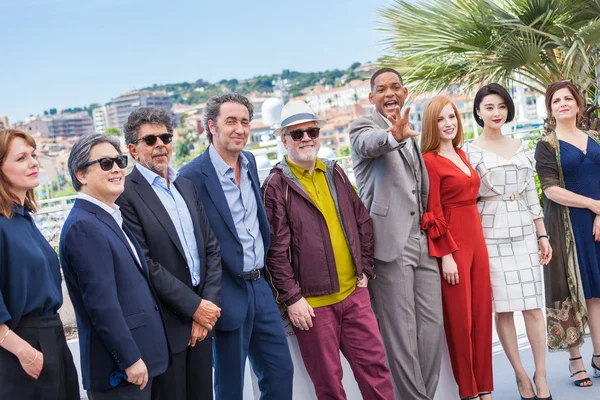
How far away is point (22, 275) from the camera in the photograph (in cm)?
238

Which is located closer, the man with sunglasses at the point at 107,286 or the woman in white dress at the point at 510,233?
the man with sunglasses at the point at 107,286

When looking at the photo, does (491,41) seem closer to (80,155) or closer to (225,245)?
(225,245)

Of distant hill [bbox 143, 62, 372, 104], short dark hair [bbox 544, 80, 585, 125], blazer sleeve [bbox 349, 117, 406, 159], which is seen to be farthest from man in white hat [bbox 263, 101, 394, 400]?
distant hill [bbox 143, 62, 372, 104]

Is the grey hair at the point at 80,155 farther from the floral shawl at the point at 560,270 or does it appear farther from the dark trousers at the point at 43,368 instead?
the floral shawl at the point at 560,270

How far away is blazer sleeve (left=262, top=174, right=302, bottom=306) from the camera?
3279 mm

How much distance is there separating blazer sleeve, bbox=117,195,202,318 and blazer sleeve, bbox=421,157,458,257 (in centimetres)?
136

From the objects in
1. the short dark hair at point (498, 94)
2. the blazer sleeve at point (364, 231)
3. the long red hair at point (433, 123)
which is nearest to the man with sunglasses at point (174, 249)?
the blazer sleeve at point (364, 231)

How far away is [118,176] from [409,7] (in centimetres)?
400

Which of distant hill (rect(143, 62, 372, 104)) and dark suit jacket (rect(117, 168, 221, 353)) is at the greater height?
distant hill (rect(143, 62, 372, 104))

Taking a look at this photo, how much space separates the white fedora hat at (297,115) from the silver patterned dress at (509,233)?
A: 1.01 m

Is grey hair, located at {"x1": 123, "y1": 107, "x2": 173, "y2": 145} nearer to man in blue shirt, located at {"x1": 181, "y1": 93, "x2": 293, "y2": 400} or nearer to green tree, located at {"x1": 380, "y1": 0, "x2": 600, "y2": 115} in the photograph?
man in blue shirt, located at {"x1": 181, "y1": 93, "x2": 293, "y2": 400}

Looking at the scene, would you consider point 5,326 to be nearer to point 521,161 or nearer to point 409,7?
point 521,161

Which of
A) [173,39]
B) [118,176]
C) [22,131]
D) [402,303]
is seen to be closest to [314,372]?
[402,303]

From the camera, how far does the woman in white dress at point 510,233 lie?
380cm
